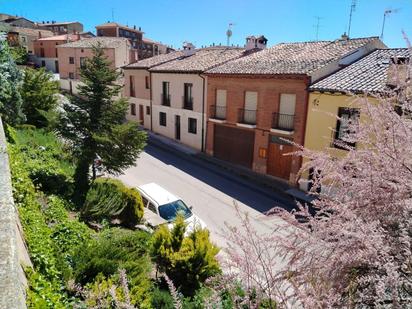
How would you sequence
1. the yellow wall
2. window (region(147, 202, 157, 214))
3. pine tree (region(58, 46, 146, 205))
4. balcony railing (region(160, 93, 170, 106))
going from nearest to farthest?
window (region(147, 202, 157, 214)) → pine tree (region(58, 46, 146, 205)) → the yellow wall → balcony railing (region(160, 93, 170, 106))

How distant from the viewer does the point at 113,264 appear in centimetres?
651

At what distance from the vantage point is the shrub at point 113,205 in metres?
10.5

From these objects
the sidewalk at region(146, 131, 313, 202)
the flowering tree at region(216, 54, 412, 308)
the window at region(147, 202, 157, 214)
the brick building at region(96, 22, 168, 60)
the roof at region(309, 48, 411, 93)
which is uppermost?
the brick building at region(96, 22, 168, 60)

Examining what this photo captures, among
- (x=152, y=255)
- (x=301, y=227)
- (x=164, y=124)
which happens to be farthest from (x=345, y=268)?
(x=164, y=124)

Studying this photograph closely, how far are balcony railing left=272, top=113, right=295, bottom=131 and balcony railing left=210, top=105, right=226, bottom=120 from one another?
4.22 metres

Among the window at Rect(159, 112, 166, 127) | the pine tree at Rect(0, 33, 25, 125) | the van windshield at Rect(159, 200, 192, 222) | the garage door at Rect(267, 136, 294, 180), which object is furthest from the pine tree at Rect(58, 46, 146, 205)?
the window at Rect(159, 112, 166, 127)

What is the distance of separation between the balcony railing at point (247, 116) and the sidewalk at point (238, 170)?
2.79 m

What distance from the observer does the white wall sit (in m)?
23.3

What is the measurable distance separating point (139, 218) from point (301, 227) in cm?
819

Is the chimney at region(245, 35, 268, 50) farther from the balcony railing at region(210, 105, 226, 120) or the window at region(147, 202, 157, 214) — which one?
the window at region(147, 202, 157, 214)

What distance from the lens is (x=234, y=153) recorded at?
2083 cm

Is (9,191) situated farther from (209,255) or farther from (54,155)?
(54,155)

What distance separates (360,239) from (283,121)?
15.1 metres

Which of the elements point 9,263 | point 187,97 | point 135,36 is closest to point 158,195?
point 9,263
